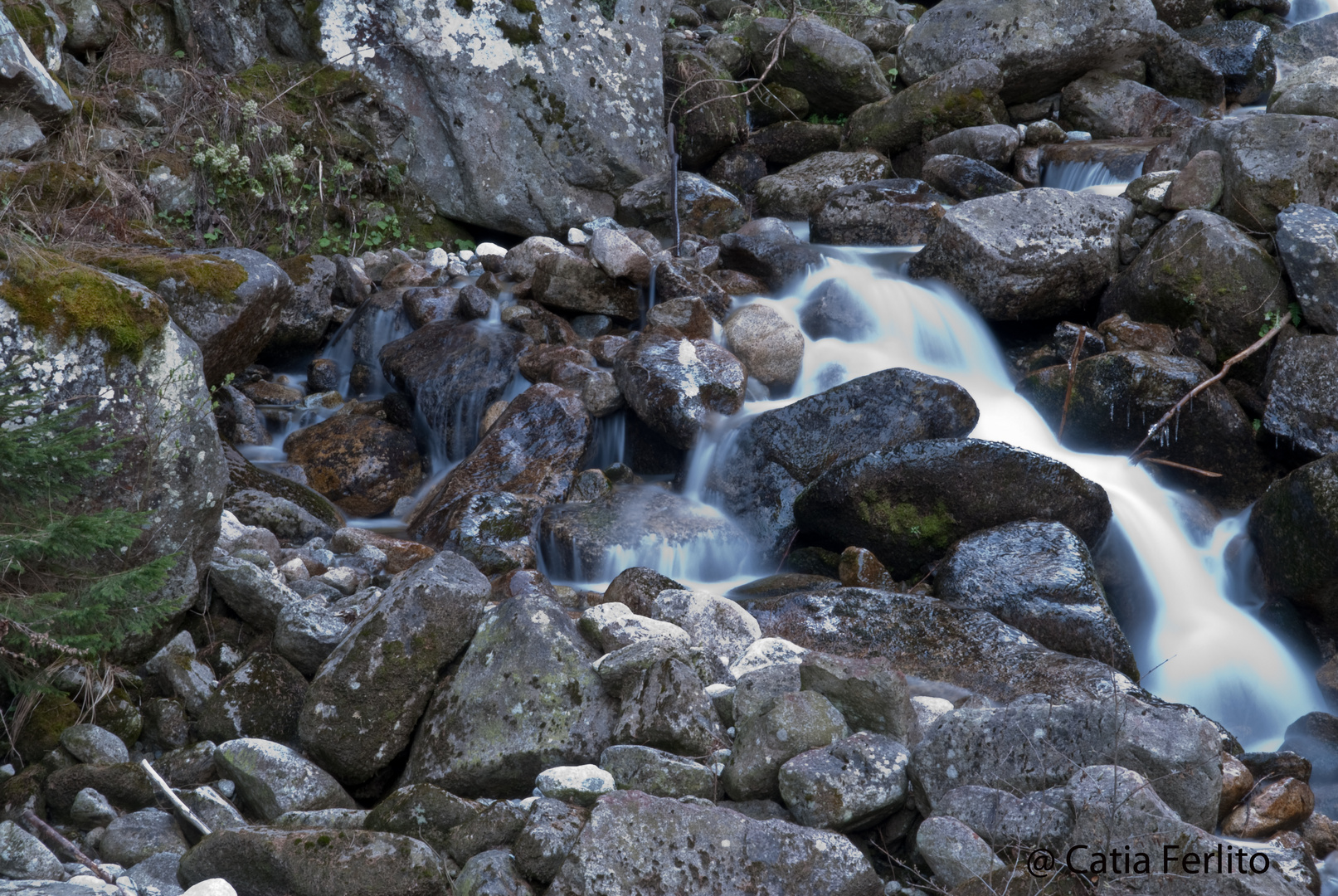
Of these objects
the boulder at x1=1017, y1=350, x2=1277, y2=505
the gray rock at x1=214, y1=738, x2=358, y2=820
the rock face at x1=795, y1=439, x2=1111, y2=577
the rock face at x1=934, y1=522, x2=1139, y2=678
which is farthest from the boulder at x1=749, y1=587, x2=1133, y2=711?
the boulder at x1=1017, y1=350, x2=1277, y2=505

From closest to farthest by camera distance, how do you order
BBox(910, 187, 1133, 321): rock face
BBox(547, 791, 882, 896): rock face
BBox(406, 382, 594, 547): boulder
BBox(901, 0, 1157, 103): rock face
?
BBox(547, 791, 882, 896): rock face
BBox(406, 382, 594, 547): boulder
BBox(910, 187, 1133, 321): rock face
BBox(901, 0, 1157, 103): rock face

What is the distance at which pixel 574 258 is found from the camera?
27.8ft

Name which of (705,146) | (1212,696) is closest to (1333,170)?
(1212,696)

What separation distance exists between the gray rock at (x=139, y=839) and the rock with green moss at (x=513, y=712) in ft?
2.50

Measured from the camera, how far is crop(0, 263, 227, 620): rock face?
363cm

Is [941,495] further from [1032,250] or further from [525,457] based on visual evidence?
[1032,250]

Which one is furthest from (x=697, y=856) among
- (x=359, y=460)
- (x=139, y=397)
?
(x=359, y=460)

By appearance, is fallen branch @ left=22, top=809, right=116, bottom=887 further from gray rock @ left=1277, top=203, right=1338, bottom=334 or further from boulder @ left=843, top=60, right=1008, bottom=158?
boulder @ left=843, top=60, right=1008, bottom=158

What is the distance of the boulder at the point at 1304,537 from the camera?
18.0 feet

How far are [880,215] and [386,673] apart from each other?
779cm

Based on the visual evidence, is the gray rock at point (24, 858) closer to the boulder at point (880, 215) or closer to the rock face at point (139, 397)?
the rock face at point (139, 397)

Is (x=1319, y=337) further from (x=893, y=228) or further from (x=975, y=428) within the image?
(x=893, y=228)

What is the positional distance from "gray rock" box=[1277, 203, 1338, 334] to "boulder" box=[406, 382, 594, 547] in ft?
18.2

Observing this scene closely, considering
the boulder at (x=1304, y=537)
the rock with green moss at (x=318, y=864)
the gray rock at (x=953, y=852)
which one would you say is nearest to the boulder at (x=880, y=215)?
the boulder at (x=1304, y=537)
